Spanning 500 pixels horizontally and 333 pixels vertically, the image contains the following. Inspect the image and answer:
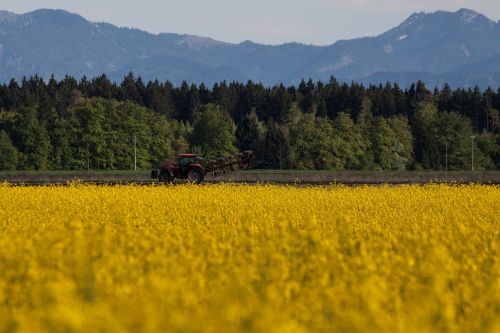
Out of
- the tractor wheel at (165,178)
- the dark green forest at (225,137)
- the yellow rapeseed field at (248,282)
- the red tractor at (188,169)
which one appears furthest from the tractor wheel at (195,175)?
the dark green forest at (225,137)

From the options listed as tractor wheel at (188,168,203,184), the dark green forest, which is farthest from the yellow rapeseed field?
the dark green forest

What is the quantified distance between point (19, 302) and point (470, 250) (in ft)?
20.3

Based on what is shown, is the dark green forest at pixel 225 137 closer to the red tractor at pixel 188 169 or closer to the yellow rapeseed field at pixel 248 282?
the red tractor at pixel 188 169

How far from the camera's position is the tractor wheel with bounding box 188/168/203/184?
135ft

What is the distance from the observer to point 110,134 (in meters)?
105

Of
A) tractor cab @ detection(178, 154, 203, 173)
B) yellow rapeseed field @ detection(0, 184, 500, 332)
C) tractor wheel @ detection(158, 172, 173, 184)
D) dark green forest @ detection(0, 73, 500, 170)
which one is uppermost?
dark green forest @ detection(0, 73, 500, 170)

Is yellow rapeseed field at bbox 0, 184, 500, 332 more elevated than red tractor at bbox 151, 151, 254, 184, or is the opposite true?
red tractor at bbox 151, 151, 254, 184

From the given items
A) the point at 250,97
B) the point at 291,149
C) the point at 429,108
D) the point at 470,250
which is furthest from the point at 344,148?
the point at 470,250

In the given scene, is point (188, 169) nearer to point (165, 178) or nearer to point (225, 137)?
point (165, 178)

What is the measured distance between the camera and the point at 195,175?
41.4m

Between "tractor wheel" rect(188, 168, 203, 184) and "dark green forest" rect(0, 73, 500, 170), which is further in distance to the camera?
"dark green forest" rect(0, 73, 500, 170)

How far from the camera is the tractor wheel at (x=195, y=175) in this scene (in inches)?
1617

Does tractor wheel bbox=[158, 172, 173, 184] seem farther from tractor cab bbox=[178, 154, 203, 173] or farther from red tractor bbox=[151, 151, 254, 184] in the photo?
tractor cab bbox=[178, 154, 203, 173]

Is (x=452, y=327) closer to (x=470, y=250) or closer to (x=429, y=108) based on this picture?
(x=470, y=250)
